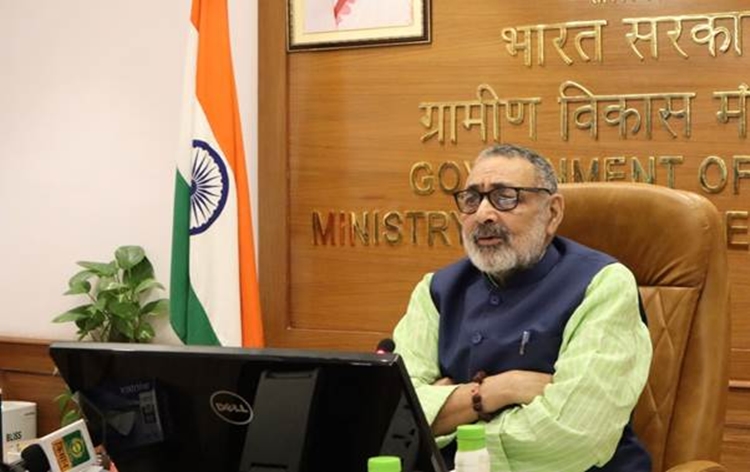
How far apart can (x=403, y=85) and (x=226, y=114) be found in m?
0.60

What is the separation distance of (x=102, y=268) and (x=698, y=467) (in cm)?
264

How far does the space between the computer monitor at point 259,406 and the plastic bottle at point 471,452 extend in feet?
0.24

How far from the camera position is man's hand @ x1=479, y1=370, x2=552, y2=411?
197 centimetres

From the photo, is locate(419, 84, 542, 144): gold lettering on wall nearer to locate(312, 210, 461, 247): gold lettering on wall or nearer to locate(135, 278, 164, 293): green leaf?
locate(312, 210, 461, 247): gold lettering on wall

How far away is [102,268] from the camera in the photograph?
13.2 feet

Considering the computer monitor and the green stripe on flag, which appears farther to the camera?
the green stripe on flag

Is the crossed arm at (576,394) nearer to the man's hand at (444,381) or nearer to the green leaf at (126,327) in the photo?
the man's hand at (444,381)

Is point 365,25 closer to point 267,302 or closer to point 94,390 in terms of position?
point 267,302

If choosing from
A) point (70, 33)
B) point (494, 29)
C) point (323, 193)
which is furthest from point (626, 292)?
point (70, 33)

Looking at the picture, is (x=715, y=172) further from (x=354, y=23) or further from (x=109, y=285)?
(x=109, y=285)

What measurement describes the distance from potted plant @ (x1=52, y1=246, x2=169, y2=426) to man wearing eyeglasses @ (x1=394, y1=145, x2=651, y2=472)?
6.11 ft

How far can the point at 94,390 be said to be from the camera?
1.48 m

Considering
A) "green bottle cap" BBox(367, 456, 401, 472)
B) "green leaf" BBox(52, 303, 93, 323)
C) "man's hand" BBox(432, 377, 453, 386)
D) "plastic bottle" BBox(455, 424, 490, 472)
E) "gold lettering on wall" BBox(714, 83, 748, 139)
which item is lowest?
"green leaf" BBox(52, 303, 93, 323)

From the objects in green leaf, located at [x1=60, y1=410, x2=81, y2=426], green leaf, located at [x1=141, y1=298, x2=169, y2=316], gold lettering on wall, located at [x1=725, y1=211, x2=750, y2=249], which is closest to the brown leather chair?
gold lettering on wall, located at [x1=725, y1=211, x2=750, y2=249]
